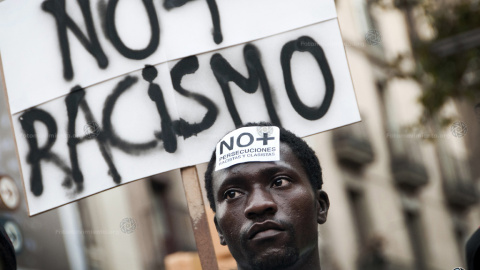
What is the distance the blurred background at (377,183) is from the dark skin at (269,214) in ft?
3.39

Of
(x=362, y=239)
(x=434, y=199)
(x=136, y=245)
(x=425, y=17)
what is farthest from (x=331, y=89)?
(x=434, y=199)

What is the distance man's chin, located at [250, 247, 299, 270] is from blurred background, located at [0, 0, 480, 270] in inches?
46.7

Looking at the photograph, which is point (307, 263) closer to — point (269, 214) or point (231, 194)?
point (269, 214)

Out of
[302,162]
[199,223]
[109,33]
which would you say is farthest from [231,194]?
[109,33]

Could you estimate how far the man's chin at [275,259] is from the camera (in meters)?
3.10

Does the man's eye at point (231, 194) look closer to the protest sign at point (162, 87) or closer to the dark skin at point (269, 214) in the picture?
the dark skin at point (269, 214)

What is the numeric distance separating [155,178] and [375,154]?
560cm

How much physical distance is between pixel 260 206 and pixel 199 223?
0.69 meters

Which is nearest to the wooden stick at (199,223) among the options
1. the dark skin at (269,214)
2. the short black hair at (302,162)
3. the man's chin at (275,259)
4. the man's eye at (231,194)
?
the short black hair at (302,162)

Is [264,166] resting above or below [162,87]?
below

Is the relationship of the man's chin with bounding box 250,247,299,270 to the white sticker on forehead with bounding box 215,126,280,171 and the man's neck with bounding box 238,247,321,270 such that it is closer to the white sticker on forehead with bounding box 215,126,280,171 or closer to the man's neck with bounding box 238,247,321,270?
the man's neck with bounding box 238,247,321,270

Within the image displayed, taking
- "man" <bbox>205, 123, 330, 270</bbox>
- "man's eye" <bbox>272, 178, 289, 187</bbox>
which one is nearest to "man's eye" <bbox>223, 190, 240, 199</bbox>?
"man" <bbox>205, 123, 330, 270</bbox>

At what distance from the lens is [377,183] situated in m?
18.4

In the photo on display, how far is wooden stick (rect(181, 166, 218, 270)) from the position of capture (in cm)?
372
